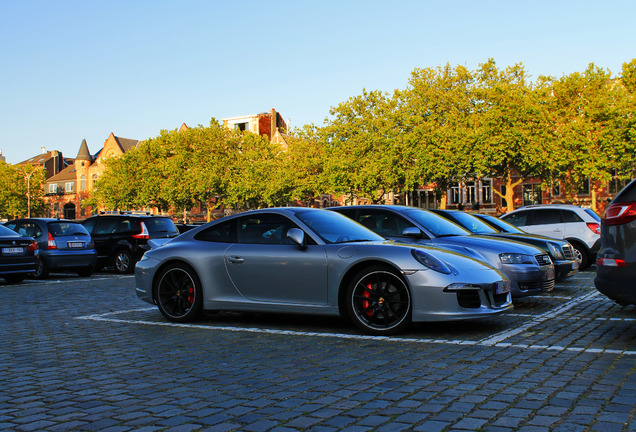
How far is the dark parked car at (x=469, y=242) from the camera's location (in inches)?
372

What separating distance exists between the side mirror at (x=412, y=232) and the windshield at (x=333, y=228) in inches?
59.0

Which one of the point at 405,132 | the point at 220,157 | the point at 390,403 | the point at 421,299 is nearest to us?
the point at 390,403

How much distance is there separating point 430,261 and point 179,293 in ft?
10.6

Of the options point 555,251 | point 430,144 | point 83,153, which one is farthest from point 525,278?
point 83,153

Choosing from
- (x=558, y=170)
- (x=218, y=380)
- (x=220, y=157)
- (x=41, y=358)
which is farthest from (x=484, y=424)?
(x=220, y=157)

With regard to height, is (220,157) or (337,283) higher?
(220,157)

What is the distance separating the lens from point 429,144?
4631 cm

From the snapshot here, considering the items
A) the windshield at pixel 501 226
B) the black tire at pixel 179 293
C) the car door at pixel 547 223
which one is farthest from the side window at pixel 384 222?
the car door at pixel 547 223

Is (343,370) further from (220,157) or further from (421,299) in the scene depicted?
(220,157)

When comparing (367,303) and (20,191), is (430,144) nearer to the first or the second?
(367,303)

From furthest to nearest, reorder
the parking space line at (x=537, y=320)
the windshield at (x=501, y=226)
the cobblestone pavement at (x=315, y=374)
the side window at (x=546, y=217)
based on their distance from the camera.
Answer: the side window at (x=546, y=217) → the windshield at (x=501, y=226) → the parking space line at (x=537, y=320) → the cobblestone pavement at (x=315, y=374)

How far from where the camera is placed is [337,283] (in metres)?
7.05

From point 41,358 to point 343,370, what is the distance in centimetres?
284

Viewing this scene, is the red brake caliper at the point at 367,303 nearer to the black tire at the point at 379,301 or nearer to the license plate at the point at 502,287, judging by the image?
the black tire at the point at 379,301
